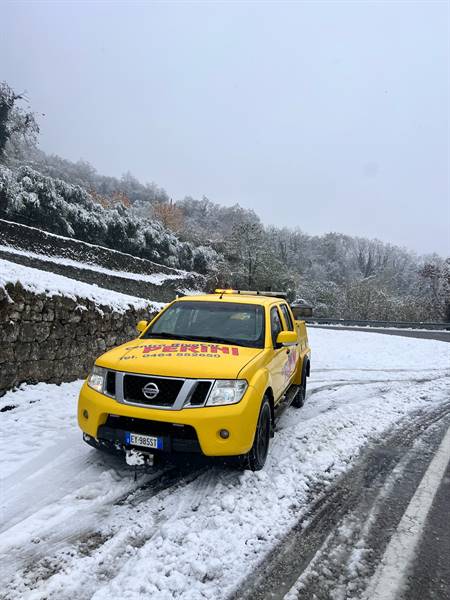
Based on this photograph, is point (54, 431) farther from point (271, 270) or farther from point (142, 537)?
point (271, 270)

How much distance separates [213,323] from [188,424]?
1.80 metres

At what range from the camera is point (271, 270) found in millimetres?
41125

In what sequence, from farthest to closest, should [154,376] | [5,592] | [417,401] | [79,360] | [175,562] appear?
[417,401] < [79,360] < [154,376] < [175,562] < [5,592]

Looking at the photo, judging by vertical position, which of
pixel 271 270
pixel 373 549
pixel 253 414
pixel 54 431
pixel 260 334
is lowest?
pixel 54 431

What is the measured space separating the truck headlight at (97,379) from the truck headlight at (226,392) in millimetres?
1153

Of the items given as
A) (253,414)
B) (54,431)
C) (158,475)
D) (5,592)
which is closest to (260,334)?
(253,414)

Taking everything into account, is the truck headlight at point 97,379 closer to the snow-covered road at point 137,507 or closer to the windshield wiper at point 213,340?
the snow-covered road at point 137,507

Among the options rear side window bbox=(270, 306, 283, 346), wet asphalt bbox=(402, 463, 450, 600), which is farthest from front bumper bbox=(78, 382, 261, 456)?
wet asphalt bbox=(402, 463, 450, 600)

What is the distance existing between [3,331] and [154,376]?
3.00m

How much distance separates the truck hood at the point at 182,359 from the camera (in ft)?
12.5

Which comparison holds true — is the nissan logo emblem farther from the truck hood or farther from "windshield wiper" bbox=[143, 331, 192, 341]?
"windshield wiper" bbox=[143, 331, 192, 341]

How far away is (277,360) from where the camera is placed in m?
5.00

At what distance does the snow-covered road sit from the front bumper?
0.45 meters

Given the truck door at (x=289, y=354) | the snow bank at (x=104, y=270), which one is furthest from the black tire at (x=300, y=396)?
the snow bank at (x=104, y=270)
